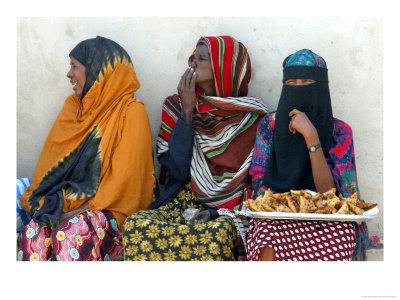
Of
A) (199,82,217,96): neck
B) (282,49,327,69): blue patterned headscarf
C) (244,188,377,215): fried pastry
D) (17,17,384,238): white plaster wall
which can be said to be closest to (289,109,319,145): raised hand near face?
(282,49,327,69): blue patterned headscarf

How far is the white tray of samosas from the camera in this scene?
3217 mm

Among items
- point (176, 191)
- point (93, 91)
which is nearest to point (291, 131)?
point (176, 191)

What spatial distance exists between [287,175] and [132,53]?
166 centimetres

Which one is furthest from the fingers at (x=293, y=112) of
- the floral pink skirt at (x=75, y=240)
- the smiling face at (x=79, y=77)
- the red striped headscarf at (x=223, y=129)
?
the smiling face at (x=79, y=77)

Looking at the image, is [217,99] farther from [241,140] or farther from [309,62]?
[309,62]

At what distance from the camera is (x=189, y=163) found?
4.22 m

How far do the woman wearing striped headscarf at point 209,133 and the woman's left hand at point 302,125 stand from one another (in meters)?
0.43

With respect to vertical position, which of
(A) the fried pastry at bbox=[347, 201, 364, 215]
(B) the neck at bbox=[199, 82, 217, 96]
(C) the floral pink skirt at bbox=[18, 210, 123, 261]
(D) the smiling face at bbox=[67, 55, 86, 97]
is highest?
(D) the smiling face at bbox=[67, 55, 86, 97]

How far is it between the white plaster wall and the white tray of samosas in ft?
4.10

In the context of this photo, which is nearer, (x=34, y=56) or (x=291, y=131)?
(x=291, y=131)

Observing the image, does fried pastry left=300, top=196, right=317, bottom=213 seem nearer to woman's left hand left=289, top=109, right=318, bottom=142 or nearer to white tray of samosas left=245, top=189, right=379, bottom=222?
white tray of samosas left=245, top=189, right=379, bottom=222

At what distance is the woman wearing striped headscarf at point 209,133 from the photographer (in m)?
4.13

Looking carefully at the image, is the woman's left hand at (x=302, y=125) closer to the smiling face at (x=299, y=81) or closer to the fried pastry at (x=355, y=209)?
the smiling face at (x=299, y=81)

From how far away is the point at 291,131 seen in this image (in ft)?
12.6
